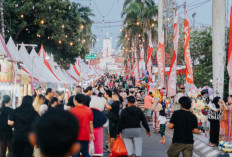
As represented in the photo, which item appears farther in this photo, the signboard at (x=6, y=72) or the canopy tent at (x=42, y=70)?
the canopy tent at (x=42, y=70)

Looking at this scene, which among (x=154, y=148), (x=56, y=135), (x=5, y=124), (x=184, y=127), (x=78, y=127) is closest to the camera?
(x=56, y=135)

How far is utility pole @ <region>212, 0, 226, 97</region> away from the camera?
50.5ft

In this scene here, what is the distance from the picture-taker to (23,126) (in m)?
7.57

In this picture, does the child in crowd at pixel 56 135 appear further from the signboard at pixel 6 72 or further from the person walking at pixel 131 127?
the signboard at pixel 6 72

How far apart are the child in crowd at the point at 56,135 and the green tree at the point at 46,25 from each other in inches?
1250

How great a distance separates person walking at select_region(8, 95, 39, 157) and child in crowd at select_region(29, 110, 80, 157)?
5009 mm

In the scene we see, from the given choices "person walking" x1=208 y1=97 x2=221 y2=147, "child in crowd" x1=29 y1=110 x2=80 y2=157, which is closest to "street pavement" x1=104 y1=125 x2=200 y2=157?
"person walking" x1=208 y1=97 x2=221 y2=147

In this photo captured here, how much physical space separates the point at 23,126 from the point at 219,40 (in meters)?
9.99

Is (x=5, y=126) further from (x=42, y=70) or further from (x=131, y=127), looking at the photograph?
(x=42, y=70)

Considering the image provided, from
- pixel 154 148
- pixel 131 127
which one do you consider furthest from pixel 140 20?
pixel 131 127

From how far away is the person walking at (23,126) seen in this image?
7324 mm

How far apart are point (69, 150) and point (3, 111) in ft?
22.0

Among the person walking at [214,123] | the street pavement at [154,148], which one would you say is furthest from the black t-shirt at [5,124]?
the person walking at [214,123]

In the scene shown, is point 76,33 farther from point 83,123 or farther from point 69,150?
point 69,150
